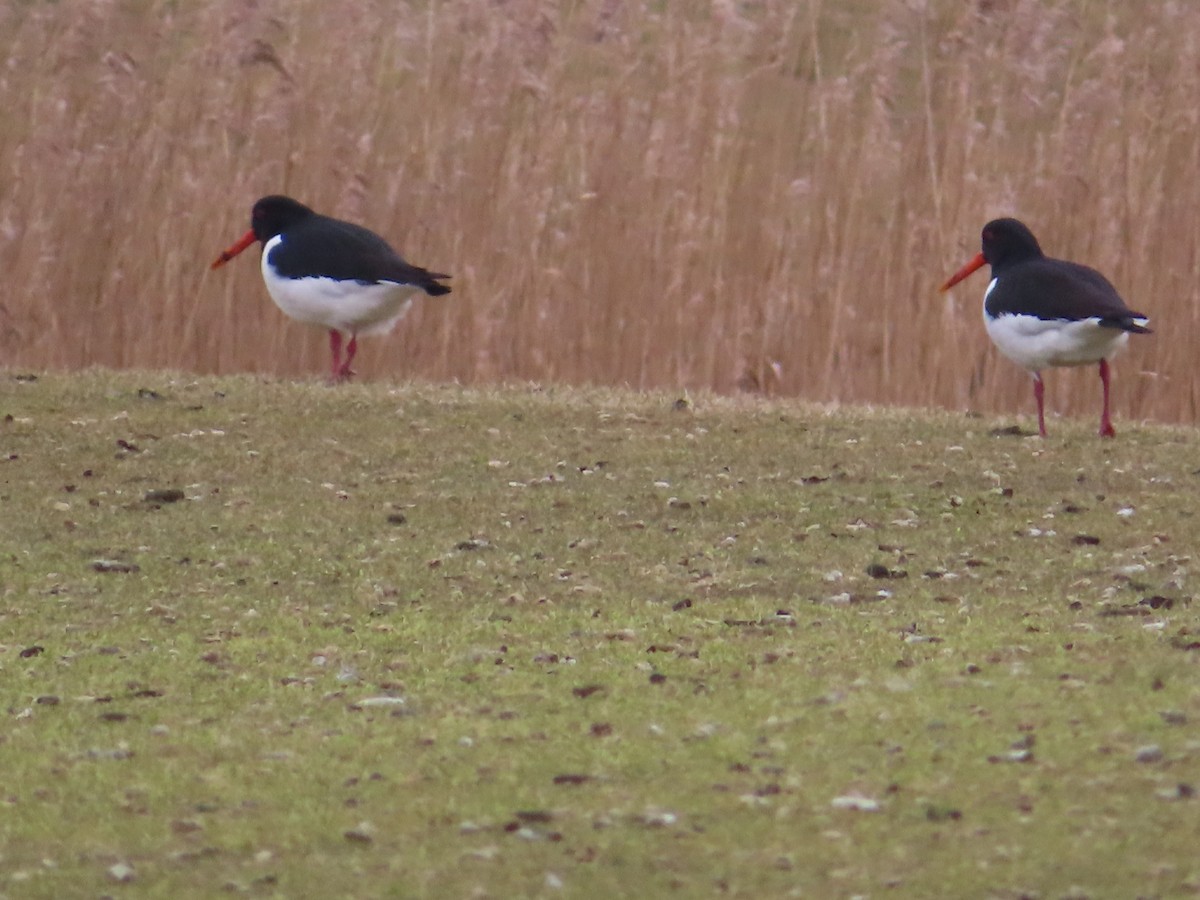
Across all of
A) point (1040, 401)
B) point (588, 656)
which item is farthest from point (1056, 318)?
point (588, 656)

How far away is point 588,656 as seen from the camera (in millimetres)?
5270

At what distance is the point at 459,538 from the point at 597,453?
155cm

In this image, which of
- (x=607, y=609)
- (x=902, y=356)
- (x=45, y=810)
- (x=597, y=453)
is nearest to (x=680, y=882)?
(x=45, y=810)

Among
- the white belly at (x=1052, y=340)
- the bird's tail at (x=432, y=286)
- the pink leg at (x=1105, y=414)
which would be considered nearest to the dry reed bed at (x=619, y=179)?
the bird's tail at (x=432, y=286)

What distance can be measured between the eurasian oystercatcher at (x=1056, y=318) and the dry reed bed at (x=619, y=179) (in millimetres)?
941

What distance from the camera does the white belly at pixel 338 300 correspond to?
9711 millimetres

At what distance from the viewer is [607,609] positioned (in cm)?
587

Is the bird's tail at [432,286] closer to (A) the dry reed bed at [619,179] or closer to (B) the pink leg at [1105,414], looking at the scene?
(A) the dry reed bed at [619,179]

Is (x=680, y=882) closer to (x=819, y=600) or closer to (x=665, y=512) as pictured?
(x=819, y=600)

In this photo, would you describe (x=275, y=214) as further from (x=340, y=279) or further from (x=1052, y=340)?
(x=1052, y=340)

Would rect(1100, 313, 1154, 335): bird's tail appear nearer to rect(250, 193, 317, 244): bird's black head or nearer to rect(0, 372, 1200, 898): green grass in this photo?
rect(0, 372, 1200, 898): green grass

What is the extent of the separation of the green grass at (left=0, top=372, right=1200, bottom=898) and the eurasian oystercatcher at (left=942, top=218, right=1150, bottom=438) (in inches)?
13.3

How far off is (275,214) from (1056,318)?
12.3 feet

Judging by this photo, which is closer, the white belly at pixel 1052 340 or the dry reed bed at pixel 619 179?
the white belly at pixel 1052 340
